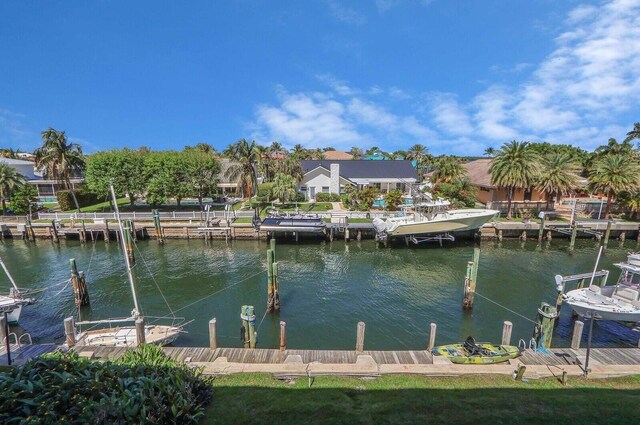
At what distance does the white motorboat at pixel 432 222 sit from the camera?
31.7 meters

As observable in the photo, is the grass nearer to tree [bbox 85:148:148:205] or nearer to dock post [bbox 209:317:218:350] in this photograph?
dock post [bbox 209:317:218:350]

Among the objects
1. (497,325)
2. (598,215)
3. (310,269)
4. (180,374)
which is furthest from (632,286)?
(598,215)

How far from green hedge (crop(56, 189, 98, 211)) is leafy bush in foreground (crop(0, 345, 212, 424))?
51.0 metres

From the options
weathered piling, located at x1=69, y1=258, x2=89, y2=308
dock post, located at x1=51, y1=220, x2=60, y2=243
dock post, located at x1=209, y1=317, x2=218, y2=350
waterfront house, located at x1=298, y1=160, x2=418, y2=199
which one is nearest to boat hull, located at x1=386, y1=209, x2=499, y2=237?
waterfront house, located at x1=298, y1=160, x2=418, y2=199

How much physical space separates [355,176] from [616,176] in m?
35.8

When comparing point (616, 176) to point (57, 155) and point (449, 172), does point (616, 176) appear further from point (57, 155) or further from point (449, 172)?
point (57, 155)

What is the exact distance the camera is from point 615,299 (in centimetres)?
1684

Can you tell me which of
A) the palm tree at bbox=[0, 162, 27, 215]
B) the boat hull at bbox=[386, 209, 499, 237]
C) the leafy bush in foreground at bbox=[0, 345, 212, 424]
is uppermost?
the palm tree at bbox=[0, 162, 27, 215]

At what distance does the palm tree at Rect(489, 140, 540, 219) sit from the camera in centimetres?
3834

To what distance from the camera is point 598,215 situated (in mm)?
40406

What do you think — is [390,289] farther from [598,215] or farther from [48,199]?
[48,199]

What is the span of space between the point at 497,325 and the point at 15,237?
165 feet

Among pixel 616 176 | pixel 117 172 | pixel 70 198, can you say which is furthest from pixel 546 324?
pixel 70 198

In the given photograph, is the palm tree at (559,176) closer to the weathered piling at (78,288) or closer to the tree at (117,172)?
the weathered piling at (78,288)
